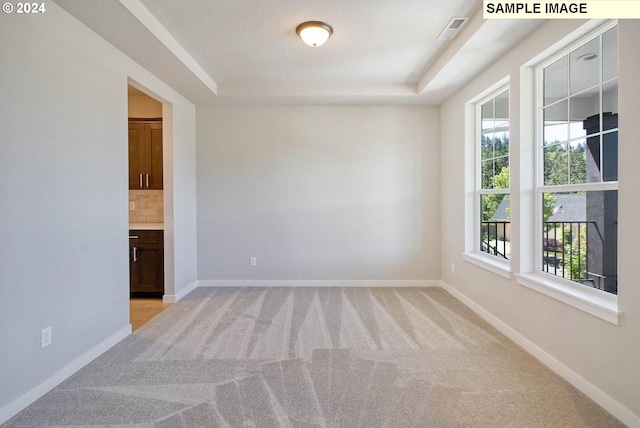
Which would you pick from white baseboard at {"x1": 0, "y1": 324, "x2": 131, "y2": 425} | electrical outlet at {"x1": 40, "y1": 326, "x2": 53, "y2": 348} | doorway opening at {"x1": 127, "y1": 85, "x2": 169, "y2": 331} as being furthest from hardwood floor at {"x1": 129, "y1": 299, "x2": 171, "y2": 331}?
electrical outlet at {"x1": 40, "y1": 326, "x2": 53, "y2": 348}

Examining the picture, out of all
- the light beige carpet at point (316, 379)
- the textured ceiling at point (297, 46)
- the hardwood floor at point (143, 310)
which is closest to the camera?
the light beige carpet at point (316, 379)

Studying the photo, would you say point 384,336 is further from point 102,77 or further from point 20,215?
point 102,77

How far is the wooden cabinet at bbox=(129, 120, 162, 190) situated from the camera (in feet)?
15.1

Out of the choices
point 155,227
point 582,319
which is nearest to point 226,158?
point 155,227

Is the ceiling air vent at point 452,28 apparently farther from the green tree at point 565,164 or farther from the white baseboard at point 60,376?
the white baseboard at point 60,376

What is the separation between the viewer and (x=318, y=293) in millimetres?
Answer: 4625

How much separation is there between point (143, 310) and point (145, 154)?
2.06 meters

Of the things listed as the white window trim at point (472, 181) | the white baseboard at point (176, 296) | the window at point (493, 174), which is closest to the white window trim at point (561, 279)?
the window at point (493, 174)

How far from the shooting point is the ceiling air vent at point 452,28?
285 cm

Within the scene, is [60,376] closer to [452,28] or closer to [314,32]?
[314,32]

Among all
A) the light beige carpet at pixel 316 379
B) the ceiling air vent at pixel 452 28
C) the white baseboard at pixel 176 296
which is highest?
the ceiling air vent at pixel 452 28

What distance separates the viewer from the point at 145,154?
15.2ft

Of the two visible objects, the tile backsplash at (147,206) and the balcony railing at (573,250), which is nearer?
the balcony railing at (573,250)

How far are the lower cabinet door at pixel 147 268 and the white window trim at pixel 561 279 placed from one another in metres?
4.06
